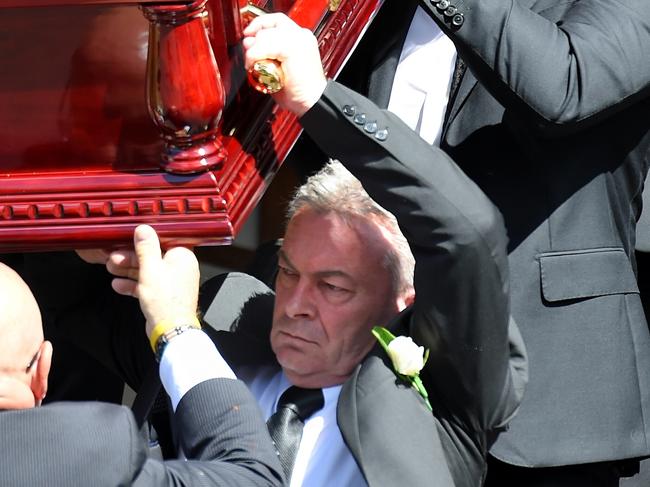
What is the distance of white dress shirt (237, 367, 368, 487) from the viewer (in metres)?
2.19

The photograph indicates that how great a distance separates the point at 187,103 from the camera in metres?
1.85

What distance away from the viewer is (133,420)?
1706 mm

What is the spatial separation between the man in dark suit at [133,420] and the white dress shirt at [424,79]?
0.74m

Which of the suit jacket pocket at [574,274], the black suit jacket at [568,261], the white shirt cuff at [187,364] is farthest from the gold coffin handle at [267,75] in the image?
the suit jacket pocket at [574,274]

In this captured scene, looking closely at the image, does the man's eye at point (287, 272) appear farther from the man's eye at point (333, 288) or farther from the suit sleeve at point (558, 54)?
the suit sleeve at point (558, 54)

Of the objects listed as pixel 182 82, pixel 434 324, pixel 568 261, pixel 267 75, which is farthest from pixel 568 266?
pixel 182 82

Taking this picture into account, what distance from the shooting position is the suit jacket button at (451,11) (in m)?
2.19

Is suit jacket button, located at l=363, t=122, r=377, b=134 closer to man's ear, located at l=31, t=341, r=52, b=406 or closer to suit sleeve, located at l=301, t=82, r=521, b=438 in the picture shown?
suit sleeve, located at l=301, t=82, r=521, b=438

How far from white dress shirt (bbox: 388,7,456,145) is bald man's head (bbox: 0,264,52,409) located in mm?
1027

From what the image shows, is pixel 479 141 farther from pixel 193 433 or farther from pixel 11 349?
pixel 11 349

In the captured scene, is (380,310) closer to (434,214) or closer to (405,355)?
(405,355)

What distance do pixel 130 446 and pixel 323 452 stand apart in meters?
0.64

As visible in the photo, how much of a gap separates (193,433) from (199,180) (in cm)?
38

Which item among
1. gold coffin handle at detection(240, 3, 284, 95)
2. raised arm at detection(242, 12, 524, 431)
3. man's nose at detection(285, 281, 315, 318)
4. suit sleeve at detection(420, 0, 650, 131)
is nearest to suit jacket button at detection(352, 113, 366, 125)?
raised arm at detection(242, 12, 524, 431)
